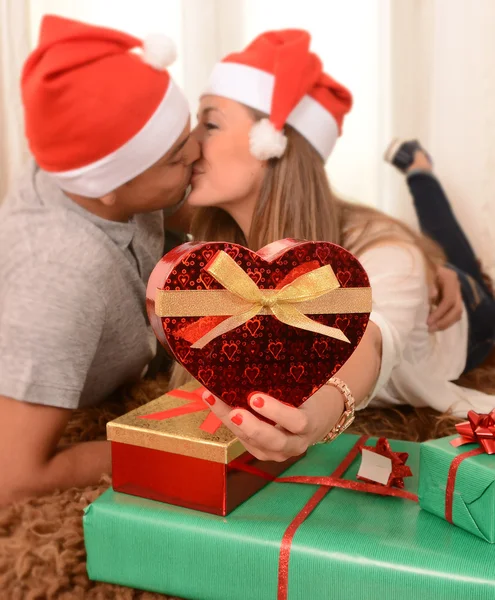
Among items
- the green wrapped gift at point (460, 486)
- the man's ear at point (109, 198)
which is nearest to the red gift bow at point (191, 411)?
the green wrapped gift at point (460, 486)

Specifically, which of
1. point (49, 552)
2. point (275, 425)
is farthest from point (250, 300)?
point (49, 552)

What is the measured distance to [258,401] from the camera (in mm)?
605

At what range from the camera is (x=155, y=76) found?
1.05 meters

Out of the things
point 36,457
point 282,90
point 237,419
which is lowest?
point 36,457

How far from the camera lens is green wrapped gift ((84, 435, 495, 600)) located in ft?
2.00

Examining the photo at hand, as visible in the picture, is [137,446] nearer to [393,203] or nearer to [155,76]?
[155,76]

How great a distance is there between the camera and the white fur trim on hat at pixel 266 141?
1.09m

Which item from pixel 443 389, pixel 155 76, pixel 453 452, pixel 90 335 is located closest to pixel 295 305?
pixel 453 452

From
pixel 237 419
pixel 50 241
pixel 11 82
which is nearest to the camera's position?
pixel 237 419

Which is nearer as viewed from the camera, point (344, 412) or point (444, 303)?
point (344, 412)

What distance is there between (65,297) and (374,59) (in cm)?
118

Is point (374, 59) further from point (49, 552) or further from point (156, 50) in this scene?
point (49, 552)

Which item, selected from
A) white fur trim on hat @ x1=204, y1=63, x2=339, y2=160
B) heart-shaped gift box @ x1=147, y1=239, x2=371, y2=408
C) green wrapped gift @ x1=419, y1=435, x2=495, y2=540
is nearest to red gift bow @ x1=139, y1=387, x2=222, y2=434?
heart-shaped gift box @ x1=147, y1=239, x2=371, y2=408

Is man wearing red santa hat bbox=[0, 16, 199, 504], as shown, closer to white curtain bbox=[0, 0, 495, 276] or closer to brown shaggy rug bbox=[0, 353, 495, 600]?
brown shaggy rug bbox=[0, 353, 495, 600]
